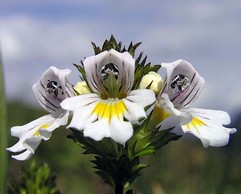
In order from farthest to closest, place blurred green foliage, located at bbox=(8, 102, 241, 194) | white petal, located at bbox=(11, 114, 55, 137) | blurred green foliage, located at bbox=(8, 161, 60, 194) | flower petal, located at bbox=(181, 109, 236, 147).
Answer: blurred green foliage, located at bbox=(8, 102, 241, 194) < blurred green foliage, located at bbox=(8, 161, 60, 194) < white petal, located at bbox=(11, 114, 55, 137) < flower petal, located at bbox=(181, 109, 236, 147)

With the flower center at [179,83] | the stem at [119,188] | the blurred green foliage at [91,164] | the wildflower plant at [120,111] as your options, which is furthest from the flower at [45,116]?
the blurred green foliage at [91,164]

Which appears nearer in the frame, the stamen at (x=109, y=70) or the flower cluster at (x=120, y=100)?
the flower cluster at (x=120, y=100)

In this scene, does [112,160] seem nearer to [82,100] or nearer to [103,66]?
[82,100]

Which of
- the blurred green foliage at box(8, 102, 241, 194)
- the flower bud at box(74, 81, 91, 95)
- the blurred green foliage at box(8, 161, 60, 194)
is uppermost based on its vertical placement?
the flower bud at box(74, 81, 91, 95)

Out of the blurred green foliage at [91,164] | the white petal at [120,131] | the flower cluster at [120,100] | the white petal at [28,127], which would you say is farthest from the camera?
the blurred green foliage at [91,164]

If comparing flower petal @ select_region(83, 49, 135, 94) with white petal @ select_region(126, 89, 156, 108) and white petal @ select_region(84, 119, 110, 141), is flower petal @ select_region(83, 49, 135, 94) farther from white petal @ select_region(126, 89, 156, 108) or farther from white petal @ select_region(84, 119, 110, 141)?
white petal @ select_region(84, 119, 110, 141)

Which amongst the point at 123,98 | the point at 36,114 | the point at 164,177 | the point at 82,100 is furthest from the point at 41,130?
the point at 36,114

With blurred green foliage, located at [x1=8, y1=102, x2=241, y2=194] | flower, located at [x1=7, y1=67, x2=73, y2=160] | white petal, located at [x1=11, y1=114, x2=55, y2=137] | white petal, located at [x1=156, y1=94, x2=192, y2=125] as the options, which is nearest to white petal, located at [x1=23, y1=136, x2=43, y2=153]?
flower, located at [x1=7, y1=67, x2=73, y2=160]

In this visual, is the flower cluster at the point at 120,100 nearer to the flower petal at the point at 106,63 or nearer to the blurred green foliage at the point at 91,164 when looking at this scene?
the flower petal at the point at 106,63

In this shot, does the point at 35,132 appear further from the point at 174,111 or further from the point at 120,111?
the point at 174,111
